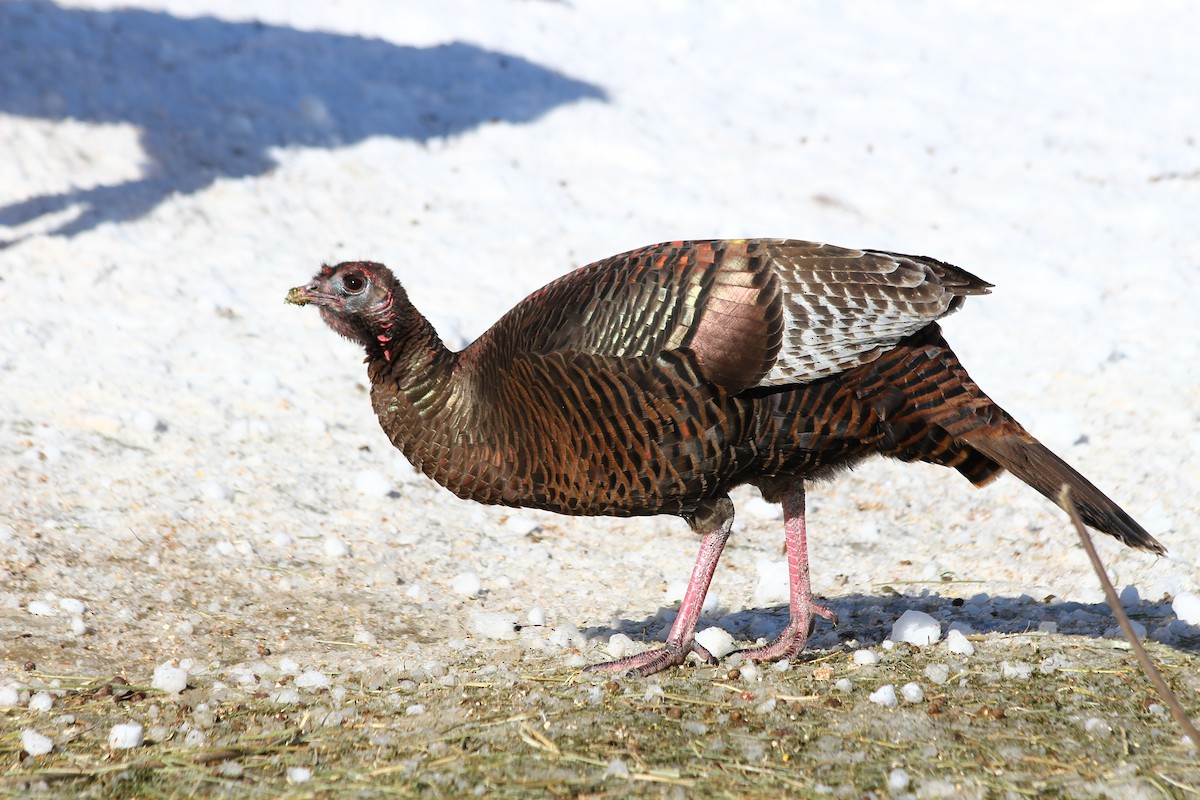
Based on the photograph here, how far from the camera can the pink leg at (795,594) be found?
4398 mm

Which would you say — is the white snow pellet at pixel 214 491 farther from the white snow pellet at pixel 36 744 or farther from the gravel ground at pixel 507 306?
the white snow pellet at pixel 36 744

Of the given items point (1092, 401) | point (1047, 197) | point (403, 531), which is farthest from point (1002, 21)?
point (403, 531)

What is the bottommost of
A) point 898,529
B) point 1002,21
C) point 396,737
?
point 898,529

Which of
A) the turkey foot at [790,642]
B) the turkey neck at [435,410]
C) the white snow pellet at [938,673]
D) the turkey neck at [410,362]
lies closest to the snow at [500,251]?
the turkey foot at [790,642]

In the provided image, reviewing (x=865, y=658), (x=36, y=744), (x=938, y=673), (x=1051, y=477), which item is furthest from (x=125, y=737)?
(x=1051, y=477)

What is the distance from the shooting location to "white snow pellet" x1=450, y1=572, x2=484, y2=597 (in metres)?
5.30

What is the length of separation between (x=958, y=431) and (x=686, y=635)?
1.15 m

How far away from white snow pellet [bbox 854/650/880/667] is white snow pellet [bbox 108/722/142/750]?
2.27 m

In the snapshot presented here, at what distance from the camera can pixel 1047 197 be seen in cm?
1026

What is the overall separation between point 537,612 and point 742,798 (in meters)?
1.88

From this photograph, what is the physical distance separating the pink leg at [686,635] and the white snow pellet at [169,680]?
1.32m

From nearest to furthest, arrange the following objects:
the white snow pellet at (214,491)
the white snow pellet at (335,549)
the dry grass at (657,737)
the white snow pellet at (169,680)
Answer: the dry grass at (657,737) → the white snow pellet at (169,680) → the white snow pellet at (335,549) → the white snow pellet at (214,491)

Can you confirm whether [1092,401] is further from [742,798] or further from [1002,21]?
[1002,21]

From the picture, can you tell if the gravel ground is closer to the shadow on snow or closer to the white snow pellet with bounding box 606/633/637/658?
the shadow on snow
